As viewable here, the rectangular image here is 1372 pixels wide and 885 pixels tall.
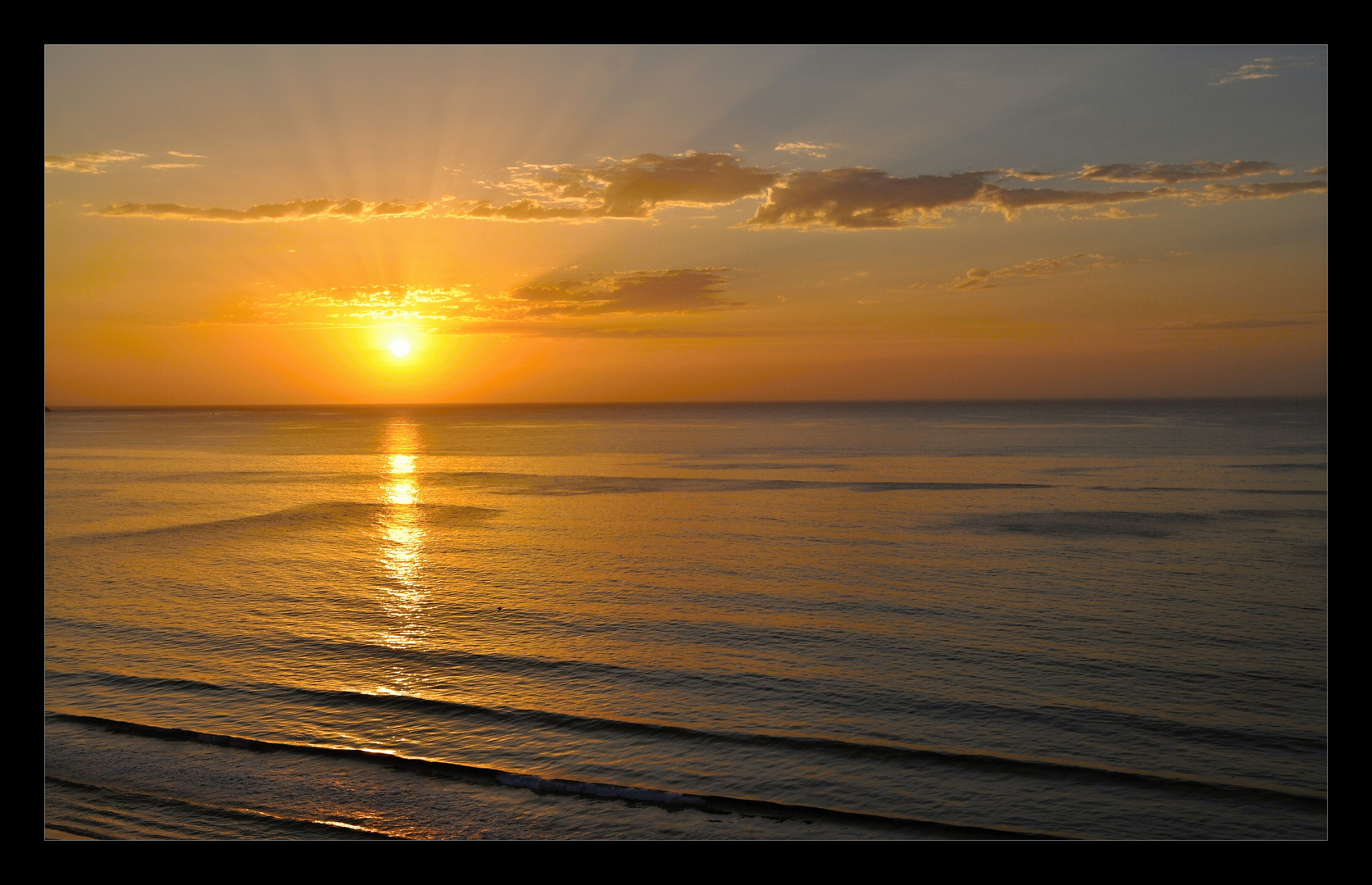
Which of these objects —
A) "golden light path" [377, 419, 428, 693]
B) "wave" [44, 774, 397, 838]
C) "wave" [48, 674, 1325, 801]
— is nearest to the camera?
"wave" [44, 774, 397, 838]

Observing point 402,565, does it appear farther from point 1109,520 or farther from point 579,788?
point 1109,520

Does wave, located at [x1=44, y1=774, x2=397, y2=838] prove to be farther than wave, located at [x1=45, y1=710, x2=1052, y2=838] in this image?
No

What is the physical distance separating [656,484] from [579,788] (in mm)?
46315

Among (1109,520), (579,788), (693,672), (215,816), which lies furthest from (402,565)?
(1109,520)

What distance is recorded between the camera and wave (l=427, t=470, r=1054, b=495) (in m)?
54.5

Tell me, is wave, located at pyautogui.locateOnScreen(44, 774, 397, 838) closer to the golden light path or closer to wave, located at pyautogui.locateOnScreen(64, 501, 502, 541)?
the golden light path

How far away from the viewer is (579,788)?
13.5 m

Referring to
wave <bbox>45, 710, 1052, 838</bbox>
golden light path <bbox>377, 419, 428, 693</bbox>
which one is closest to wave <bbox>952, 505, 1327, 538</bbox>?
golden light path <bbox>377, 419, 428, 693</bbox>

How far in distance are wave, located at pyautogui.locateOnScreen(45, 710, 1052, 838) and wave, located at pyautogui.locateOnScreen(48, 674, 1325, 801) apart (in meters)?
1.89

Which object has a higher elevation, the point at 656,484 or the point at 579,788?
the point at 656,484

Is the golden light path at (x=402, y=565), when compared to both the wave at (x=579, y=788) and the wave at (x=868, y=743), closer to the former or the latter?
the wave at (x=868, y=743)

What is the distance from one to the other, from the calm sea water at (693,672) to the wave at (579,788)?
0.07 m
